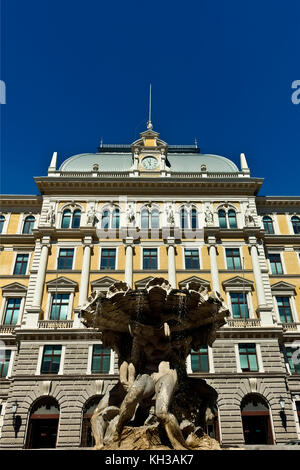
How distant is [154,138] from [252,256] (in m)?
14.9

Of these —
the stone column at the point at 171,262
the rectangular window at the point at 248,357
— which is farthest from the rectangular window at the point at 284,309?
the stone column at the point at 171,262

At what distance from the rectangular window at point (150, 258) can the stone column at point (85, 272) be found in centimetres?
426

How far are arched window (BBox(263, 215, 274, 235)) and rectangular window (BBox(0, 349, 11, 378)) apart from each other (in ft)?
73.3

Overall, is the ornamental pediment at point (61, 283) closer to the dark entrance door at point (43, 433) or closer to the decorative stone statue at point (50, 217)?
the decorative stone statue at point (50, 217)

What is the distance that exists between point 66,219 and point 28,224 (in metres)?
3.71

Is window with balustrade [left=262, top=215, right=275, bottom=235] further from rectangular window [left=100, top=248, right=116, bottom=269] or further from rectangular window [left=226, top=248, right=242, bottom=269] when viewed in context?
rectangular window [left=100, top=248, right=116, bottom=269]

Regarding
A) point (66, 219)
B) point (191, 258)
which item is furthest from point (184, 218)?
point (66, 219)

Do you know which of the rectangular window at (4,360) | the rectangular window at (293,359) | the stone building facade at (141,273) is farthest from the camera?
the rectangular window at (293,359)

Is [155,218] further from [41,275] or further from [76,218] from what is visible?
[41,275]

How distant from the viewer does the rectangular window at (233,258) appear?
29881 millimetres

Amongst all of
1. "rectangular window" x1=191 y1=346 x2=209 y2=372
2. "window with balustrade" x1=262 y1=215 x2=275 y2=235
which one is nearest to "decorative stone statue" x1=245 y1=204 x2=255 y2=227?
"window with balustrade" x1=262 y1=215 x2=275 y2=235

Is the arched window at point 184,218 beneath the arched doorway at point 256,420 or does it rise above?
above

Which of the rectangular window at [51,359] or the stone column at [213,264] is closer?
the rectangular window at [51,359]

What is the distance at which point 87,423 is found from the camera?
23.6 metres
